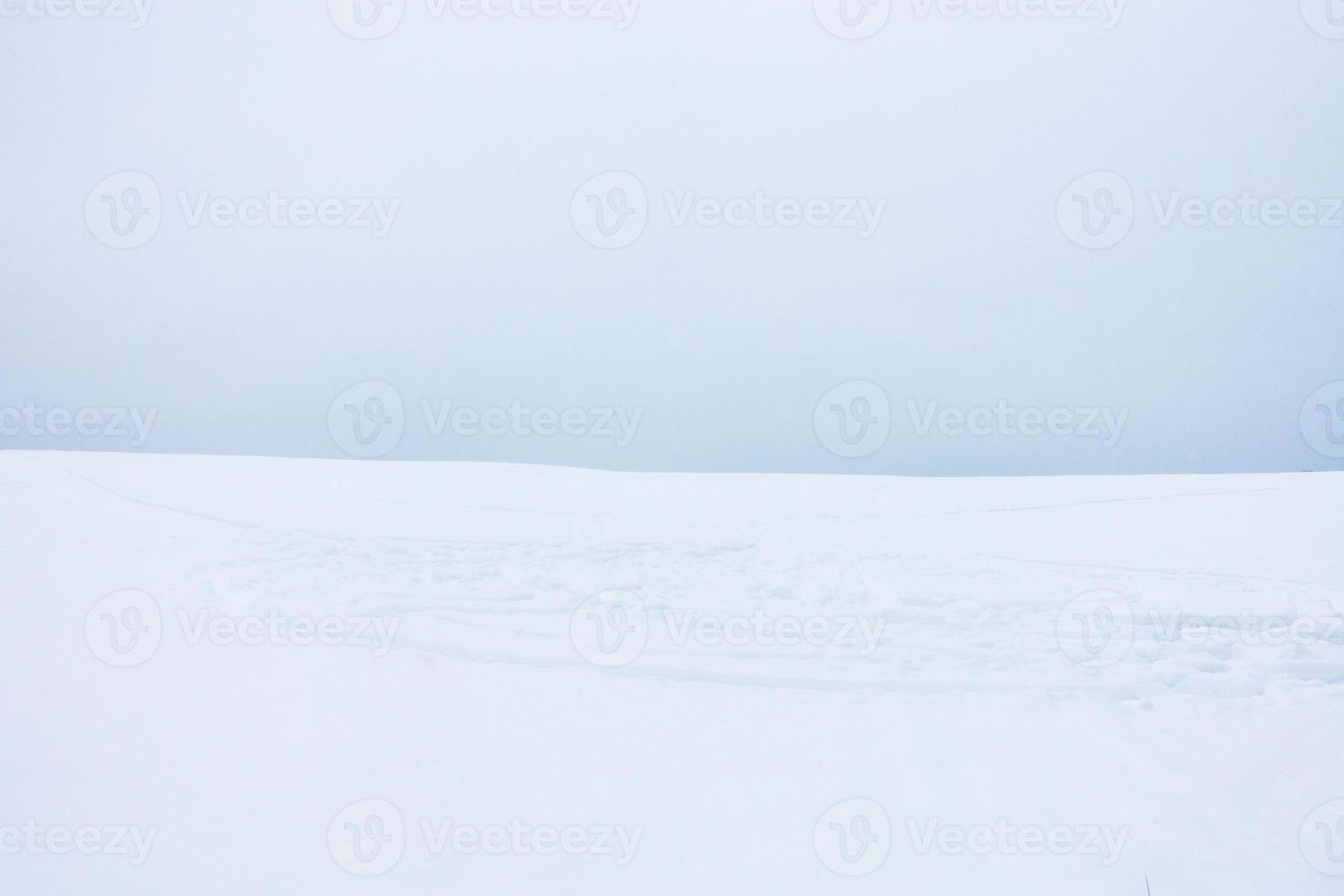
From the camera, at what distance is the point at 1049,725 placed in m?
2.03

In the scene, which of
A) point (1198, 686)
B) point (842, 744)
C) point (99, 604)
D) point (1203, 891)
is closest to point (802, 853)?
point (842, 744)

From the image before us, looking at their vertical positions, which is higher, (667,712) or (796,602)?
(796,602)

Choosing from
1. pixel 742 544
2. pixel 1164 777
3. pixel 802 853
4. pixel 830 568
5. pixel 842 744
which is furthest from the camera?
pixel 742 544

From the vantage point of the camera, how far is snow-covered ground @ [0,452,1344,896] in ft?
5.10

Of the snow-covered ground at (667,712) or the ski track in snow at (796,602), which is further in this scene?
the ski track in snow at (796,602)

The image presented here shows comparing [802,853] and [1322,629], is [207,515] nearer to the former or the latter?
[802,853]

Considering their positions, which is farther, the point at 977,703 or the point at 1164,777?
the point at 977,703

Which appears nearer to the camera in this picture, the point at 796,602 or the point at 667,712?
the point at 667,712

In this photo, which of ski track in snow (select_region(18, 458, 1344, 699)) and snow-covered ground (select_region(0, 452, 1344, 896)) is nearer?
snow-covered ground (select_region(0, 452, 1344, 896))

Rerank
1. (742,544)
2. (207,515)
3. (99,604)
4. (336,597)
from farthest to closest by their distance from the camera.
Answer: (207,515) < (742,544) < (336,597) < (99,604)

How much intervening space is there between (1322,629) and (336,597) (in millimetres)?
3249

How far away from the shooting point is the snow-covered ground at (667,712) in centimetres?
155

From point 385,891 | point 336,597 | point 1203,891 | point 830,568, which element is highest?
point 830,568

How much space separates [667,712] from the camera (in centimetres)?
212
